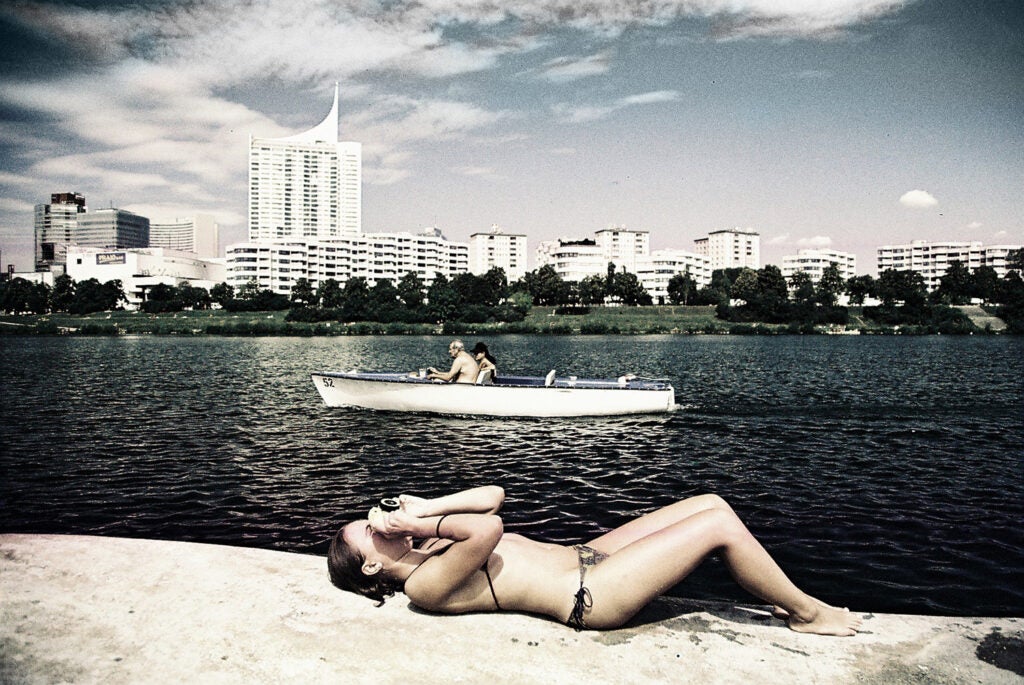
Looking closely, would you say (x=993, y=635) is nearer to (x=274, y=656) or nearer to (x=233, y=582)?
(x=274, y=656)

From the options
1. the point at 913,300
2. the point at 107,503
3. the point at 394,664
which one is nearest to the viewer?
the point at 394,664

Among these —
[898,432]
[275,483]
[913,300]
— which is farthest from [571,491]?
[913,300]

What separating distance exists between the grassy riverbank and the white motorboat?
341ft

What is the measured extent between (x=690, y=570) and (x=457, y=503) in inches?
67.9

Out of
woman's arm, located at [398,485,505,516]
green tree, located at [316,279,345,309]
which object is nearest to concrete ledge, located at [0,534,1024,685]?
woman's arm, located at [398,485,505,516]

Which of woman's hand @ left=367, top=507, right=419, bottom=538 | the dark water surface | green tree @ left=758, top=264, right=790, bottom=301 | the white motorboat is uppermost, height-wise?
green tree @ left=758, top=264, right=790, bottom=301

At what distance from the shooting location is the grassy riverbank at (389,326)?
129250 millimetres

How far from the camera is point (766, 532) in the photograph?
42.0ft

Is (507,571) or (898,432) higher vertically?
(507,571)

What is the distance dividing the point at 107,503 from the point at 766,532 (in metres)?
12.9

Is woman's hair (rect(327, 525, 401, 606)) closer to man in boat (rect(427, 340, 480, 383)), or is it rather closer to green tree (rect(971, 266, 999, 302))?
man in boat (rect(427, 340, 480, 383))

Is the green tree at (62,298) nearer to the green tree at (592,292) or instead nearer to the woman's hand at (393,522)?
the green tree at (592,292)

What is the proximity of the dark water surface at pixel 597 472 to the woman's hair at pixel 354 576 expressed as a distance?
18.9ft

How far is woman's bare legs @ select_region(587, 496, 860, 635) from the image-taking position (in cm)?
507
